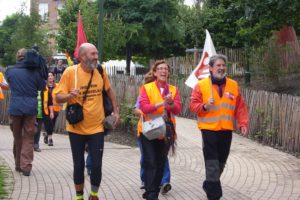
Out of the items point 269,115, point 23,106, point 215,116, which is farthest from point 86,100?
point 269,115

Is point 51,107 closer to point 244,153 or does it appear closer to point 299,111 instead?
point 244,153

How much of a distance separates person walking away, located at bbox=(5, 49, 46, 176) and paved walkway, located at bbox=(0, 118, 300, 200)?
313 millimetres

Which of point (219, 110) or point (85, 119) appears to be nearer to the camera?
point (85, 119)

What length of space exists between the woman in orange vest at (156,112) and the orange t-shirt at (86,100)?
0.76m

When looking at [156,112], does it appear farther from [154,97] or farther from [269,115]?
[269,115]

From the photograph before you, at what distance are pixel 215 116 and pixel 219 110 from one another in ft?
0.30

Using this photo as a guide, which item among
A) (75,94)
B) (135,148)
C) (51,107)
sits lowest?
(135,148)

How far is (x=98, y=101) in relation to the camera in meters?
6.58

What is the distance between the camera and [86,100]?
6.50 m

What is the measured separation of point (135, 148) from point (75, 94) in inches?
249

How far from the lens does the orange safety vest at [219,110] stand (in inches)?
275

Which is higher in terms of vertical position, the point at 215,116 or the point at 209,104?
the point at 209,104

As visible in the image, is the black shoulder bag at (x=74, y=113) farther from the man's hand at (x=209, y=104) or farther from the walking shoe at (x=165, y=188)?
the walking shoe at (x=165, y=188)

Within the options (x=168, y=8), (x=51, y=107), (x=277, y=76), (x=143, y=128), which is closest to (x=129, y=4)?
(x=168, y=8)
